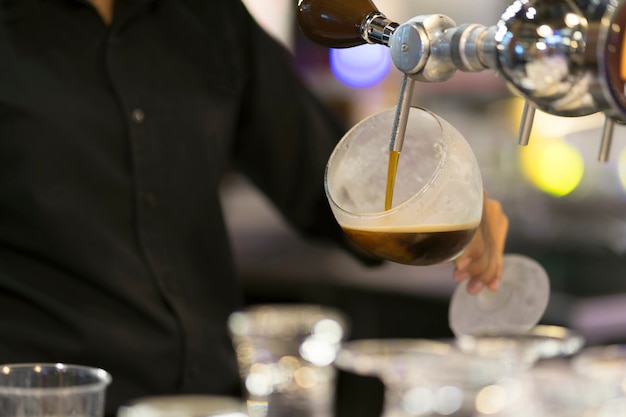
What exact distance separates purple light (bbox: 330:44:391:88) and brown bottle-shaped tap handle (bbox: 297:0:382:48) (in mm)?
6977

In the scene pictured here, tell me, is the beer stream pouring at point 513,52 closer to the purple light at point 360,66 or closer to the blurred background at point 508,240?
the blurred background at point 508,240

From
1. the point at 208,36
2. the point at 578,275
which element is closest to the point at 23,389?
the point at 208,36

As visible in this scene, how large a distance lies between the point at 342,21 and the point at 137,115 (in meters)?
0.77

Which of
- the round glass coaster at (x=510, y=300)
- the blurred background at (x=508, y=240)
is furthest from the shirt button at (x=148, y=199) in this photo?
the blurred background at (x=508, y=240)

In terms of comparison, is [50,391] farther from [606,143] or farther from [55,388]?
[606,143]

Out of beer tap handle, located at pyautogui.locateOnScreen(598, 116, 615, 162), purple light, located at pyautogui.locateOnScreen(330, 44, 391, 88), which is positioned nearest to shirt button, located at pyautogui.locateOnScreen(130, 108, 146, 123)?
beer tap handle, located at pyautogui.locateOnScreen(598, 116, 615, 162)

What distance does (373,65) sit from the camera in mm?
8164

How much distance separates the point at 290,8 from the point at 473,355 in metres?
6.66

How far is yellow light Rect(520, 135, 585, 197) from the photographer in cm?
581

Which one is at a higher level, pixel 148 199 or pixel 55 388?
pixel 148 199

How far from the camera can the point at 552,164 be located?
19.7ft

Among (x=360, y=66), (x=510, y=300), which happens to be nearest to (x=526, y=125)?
(x=510, y=300)

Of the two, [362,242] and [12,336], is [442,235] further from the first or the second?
[12,336]

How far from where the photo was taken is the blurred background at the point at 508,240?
3.78m
